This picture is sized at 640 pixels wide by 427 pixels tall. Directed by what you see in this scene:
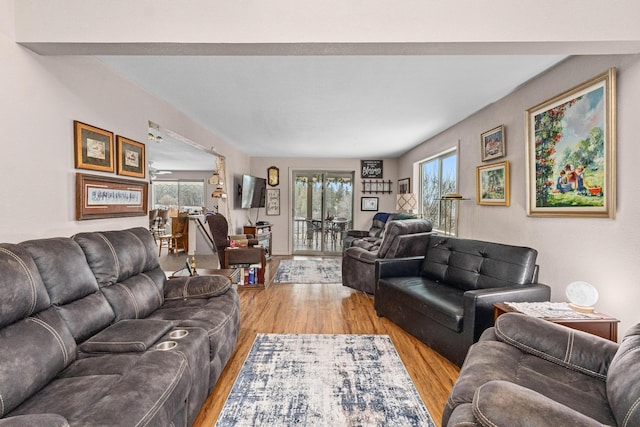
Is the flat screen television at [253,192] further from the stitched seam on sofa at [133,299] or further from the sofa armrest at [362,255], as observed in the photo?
the stitched seam on sofa at [133,299]

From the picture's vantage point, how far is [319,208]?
723 centimetres

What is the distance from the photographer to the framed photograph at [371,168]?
7164 mm

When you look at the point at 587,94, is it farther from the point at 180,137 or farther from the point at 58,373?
the point at 180,137

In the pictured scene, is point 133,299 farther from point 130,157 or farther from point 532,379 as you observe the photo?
point 532,379

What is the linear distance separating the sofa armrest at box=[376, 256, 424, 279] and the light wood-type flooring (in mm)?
502

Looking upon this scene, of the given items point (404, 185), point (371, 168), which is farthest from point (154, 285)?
point (371, 168)

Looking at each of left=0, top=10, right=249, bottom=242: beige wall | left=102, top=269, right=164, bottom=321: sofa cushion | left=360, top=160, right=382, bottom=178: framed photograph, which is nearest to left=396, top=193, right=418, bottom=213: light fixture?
left=360, top=160, right=382, bottom=178: framed photograph

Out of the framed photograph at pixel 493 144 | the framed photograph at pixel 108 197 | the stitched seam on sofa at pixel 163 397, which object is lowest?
the stitched seam on sofa at pixel 163 397

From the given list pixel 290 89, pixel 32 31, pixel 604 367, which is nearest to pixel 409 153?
pixel 290 89

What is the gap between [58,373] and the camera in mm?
1373

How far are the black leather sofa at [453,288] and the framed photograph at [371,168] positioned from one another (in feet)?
12.9

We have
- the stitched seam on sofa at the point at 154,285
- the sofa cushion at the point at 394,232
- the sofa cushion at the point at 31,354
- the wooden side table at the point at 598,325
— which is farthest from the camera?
the sofa cushion at the point at 394,232

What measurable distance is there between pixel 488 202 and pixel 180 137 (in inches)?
146

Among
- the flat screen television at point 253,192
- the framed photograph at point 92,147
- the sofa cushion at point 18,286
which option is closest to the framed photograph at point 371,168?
the flat screen television at point 253,192
